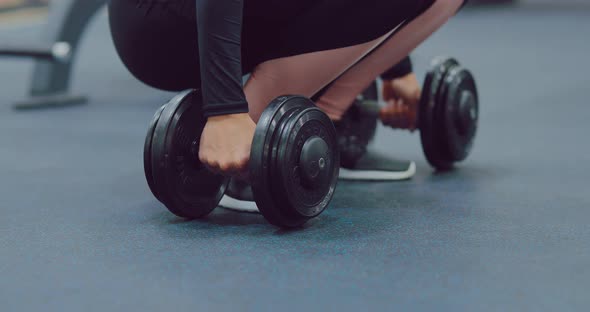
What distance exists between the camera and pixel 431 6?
4.01 feet

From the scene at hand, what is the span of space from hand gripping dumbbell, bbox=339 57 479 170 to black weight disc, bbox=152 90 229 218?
334mm

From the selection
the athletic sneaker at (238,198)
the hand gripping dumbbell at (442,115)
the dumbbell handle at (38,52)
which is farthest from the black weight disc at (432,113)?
the dumbbell handle at (38,52)

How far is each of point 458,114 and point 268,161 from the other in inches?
19.8

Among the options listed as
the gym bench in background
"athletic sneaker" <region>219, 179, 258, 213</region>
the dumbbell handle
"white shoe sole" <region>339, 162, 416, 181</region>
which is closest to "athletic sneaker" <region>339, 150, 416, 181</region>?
"white shoe sole" <region>339, 162, 416, 181</region>

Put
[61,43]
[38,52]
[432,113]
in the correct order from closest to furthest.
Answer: [432,113] < [38,52] < [61,43]

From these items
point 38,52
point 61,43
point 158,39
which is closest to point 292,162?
point 158,39

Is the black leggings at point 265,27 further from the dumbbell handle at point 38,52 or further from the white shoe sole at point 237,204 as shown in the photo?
the dumbbell handle at point 38,52

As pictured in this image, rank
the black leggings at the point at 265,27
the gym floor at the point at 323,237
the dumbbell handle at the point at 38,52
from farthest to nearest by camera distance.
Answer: the dumbbell handle at the point at 38,52 → the black leggings at the point at 265,27 → the gym floor at the point at 323,237

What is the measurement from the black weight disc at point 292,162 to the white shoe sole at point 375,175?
0.28 meters

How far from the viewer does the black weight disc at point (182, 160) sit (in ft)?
3.40

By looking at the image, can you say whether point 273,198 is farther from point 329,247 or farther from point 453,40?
point 453,40

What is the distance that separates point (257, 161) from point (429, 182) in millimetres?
444

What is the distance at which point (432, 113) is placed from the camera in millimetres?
1330

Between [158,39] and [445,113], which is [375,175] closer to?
[445,113]
